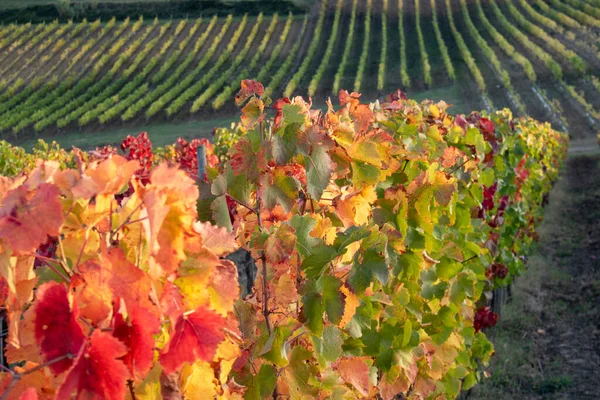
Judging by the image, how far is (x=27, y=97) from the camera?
38.6 metres

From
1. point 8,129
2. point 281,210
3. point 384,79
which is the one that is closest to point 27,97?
point 8,129

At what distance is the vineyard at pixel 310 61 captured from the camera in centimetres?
3488

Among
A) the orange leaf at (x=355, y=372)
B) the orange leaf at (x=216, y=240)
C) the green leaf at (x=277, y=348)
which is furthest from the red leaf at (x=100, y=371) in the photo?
the orange leaf at (x=355, y=372)

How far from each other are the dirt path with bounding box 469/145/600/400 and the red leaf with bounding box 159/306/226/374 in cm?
453

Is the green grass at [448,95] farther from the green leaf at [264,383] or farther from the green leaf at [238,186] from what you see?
the green leaf at [264,383]

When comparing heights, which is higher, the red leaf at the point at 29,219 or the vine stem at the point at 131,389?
the red leaf at the point at 29,219

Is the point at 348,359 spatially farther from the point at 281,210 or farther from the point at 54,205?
the point at 54,205

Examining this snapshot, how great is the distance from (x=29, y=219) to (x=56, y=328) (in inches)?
6.0

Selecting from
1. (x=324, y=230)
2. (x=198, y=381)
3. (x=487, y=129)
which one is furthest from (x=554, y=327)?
(x=198, y=381)

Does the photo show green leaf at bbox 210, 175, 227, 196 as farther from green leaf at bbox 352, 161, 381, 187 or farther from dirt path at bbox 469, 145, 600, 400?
dirt path at bbox 469, 145, 600, 400

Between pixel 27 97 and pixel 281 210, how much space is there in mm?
39826

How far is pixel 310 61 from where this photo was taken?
43.5 metres

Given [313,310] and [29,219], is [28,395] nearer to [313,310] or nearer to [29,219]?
[29,219]

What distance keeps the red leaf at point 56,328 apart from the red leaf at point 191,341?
5.8 inches
